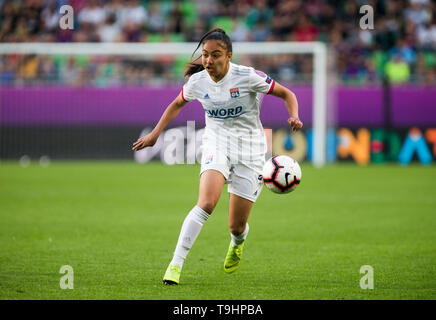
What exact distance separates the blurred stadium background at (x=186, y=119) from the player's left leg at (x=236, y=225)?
2.38 meters

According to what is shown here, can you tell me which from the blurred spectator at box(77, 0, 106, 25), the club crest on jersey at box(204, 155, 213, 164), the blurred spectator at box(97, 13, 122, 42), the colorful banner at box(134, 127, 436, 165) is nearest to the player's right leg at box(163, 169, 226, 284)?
the club crest on jersey at box(204, 155, 213, 164)

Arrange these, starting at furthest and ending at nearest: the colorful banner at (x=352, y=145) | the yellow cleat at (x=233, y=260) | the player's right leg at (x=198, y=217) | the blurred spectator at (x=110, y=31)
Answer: the blurred spectator at (x=110, y=31), the colorful banner at (x=352, y=145), the yellow cleat at (x=233, y=260), the player's right leg at (x=198, y=217)

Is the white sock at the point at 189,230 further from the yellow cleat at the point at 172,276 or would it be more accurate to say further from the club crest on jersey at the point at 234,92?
the club crest on jersey at the point at 234,92

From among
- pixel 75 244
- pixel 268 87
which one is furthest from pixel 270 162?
pixel 75 244

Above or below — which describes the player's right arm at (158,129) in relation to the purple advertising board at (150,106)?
below

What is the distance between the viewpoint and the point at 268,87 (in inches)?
281

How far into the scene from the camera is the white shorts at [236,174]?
705cm

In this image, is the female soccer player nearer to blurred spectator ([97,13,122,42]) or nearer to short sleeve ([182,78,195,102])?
short sleeve ([182,78,195,102])

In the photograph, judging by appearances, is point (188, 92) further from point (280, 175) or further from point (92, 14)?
point (92, 14)

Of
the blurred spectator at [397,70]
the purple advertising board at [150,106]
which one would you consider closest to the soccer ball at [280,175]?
Result: the purple advertising board at [150,106]

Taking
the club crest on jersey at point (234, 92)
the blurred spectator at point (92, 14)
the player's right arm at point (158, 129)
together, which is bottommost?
the player's right arm at point (158, 129)

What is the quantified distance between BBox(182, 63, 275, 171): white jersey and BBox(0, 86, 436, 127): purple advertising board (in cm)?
1402
